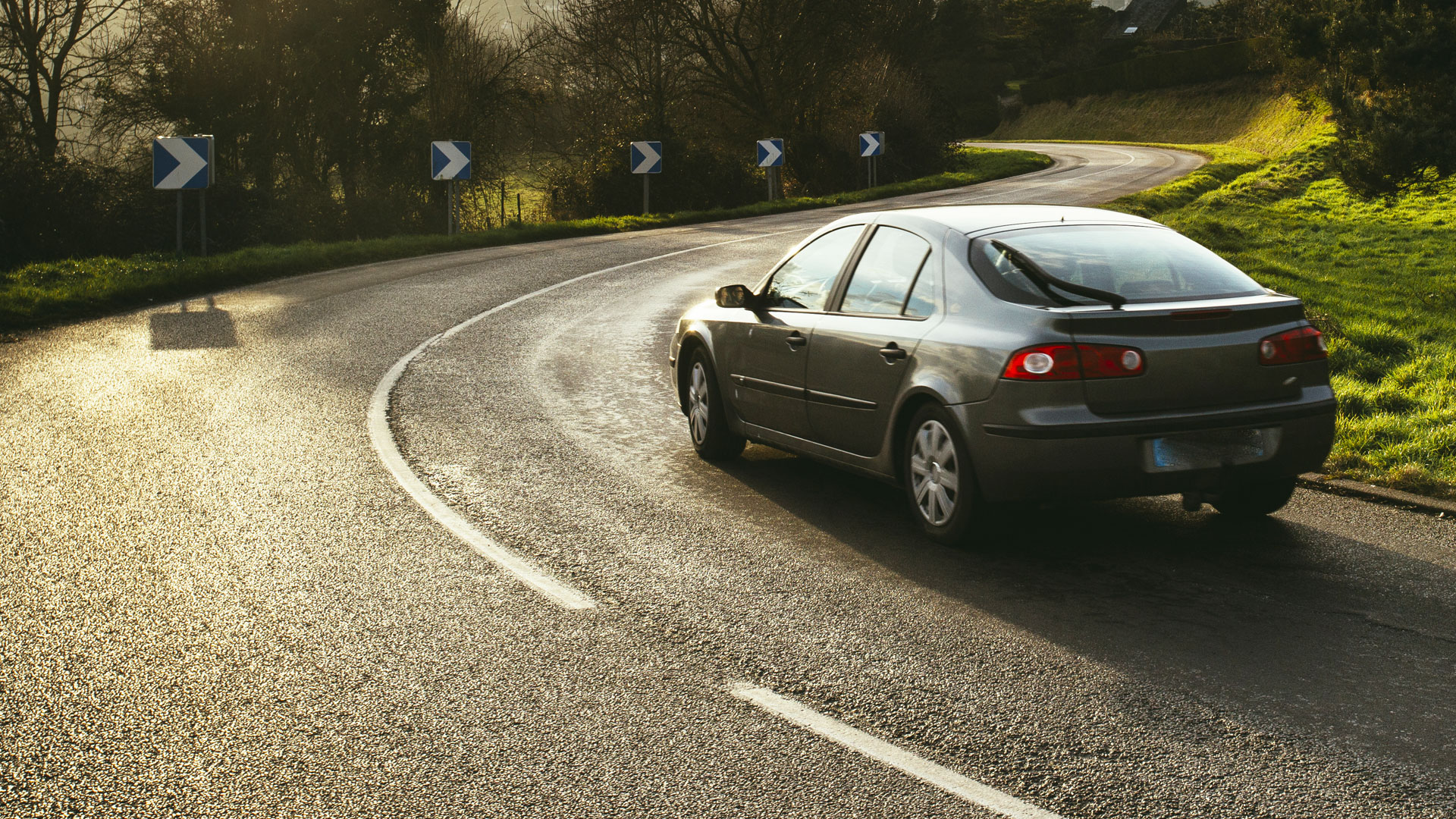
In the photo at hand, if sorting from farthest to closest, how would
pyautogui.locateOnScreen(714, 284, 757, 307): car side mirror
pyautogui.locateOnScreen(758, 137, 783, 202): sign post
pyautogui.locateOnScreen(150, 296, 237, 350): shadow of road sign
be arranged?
pyautogui.locateOnScreen(758, 137, 783, 202): sign post < pyautogui.locateOnScreen(150, 296, 237, 350): shadow of road sign < pyautogui.locateOnScreen(714, 284, 757, 307): car side mirror

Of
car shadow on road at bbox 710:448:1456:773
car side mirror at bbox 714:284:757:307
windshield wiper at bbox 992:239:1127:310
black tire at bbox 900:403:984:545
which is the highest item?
windshield wiper at bbox 992:239:1127:310

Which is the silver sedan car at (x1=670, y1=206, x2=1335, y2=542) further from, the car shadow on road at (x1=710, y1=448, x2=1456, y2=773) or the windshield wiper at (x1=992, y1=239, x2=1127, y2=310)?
the car shadow on road at (x1=710, y1=448, x2=1456, y2=773)

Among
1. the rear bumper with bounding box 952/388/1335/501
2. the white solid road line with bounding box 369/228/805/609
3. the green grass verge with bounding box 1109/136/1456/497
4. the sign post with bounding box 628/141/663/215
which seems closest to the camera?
the white solid road line with bounding box 369/228/805/609

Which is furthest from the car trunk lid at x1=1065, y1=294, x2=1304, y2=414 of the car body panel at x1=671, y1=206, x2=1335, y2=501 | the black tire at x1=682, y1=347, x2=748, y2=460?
the black tire at x1=682, y1=347, x2=748, y2=460

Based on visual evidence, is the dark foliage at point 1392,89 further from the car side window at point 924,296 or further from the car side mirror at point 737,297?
the car side window at point 924,296

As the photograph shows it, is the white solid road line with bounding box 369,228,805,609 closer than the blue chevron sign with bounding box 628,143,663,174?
Yes

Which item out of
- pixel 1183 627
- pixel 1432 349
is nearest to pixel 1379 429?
pixel 1432 349

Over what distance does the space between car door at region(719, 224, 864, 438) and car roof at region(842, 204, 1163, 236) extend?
0.40m

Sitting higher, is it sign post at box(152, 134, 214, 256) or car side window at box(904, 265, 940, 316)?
sign post at box(152, 134, 214, 256)

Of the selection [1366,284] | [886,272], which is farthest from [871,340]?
[1366,284]

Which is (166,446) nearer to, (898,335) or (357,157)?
(898,335)

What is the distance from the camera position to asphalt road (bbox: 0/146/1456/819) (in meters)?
3.87

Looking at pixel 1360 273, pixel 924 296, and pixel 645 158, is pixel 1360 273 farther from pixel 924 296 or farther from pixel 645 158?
pixel 645 158

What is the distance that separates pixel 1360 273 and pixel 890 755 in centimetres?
1662
